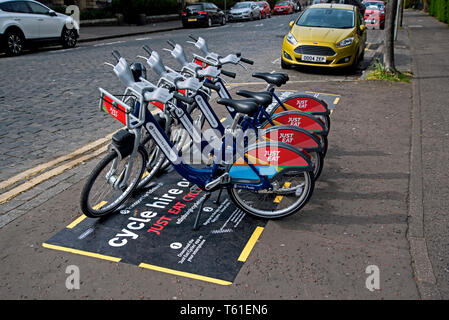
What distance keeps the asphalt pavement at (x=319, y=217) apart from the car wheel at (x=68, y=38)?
8.32 m

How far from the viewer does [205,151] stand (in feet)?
15.3

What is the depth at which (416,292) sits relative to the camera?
3254mm

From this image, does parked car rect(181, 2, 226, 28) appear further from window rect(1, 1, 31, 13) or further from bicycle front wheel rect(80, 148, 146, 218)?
bicycle front wheel rect(80, 148, 146, 218)

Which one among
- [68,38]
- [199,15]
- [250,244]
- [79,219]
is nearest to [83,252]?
[79,219]

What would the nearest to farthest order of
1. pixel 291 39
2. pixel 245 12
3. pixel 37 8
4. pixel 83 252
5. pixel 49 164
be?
pixel 83 252 → pixel 49 164 → pixel 291 39 → pixel 37 8 → pixel 245 12

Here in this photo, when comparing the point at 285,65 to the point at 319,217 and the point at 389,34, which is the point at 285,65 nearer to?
the point at 389,34

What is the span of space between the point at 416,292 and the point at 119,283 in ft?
7.31

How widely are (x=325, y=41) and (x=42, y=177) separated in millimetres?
8527

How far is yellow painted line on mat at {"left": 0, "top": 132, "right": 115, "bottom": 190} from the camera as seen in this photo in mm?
5109

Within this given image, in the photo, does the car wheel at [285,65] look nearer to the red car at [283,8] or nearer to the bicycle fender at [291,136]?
the bicycle fender at [291,136]

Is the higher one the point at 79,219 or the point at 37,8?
the point at 37,8

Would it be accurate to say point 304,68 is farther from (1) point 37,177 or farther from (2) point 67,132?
(1) point 37,177

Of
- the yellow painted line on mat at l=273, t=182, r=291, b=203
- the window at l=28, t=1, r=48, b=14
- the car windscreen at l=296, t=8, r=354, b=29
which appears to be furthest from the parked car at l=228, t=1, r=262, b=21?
the yellow painted line on mat at l=273, t=182, r=291, b=203
